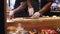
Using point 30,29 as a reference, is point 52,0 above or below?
above

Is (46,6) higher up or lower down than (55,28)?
higher up

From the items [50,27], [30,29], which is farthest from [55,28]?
[30,29]

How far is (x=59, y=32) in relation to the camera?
636 millimetres

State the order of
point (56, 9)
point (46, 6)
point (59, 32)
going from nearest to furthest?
point (59, 32), point (46, 6), point (56, 9)

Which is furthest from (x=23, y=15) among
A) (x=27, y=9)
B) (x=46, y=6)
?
(x=46, y=6)

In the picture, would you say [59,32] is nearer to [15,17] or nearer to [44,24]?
[44,24]

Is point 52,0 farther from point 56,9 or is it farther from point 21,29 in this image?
point 21,29

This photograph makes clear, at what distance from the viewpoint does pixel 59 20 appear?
0.64 m

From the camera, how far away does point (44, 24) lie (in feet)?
2.19

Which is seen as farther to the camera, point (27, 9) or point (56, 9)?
point (56, 9)

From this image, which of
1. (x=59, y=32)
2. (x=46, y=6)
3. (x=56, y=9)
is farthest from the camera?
(x=56, y=9)

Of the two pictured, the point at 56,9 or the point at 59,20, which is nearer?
the point at 59,20

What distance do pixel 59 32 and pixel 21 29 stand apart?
0.19 meters

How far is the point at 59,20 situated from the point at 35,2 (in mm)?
173
